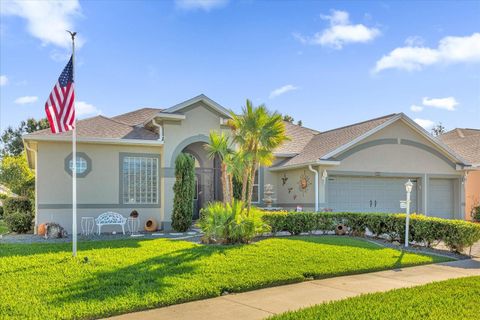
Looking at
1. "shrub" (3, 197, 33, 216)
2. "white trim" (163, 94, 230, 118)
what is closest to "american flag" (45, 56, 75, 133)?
"white trim" (163, 94, 230, 118)

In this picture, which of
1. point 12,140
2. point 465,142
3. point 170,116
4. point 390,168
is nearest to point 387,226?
point 390,168

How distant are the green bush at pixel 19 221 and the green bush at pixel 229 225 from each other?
8.62m

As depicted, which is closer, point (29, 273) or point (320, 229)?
point (29, 273)

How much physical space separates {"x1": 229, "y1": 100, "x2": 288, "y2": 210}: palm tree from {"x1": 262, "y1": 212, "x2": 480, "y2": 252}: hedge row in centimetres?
218

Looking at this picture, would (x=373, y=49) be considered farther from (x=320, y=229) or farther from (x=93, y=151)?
(x=93, y=151)

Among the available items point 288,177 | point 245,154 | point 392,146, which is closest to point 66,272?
point 245,154

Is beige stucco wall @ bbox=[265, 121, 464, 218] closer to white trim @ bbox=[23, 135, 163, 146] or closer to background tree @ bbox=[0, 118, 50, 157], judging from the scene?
white trim @ bbox=[23, 135, 163, 146]

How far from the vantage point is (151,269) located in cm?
884

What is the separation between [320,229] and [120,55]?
10.2 meters

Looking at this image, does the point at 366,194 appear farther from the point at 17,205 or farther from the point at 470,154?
the point at 17,205

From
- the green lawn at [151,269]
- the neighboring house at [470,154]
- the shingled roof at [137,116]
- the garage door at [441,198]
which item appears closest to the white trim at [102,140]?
the shingled roof at [137,116]

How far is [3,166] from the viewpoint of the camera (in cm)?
2869

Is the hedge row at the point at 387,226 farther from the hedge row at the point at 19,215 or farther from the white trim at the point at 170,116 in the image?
the hedge row at the point at 19,215

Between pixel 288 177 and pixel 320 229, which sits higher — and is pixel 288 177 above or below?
above
